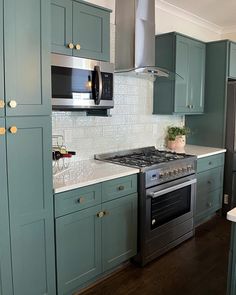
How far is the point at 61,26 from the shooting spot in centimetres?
230

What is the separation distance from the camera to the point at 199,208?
145 inches

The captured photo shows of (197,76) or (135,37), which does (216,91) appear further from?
(135,37)

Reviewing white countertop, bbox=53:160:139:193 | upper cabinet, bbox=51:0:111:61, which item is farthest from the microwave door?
white countertop, bbox=53:160:139:193

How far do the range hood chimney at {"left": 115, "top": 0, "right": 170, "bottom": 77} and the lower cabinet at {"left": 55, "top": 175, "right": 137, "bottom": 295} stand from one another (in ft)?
3.47

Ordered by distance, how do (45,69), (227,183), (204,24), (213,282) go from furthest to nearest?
1. (204,24)
2. (227,183)
3. (213,282)
4. (45,69)

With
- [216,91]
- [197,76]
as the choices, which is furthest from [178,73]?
[216,91]

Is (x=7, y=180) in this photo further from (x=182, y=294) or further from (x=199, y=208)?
(x=199, y=208)

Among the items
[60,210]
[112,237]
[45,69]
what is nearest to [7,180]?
[60,210]

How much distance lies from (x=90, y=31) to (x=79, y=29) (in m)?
0.11

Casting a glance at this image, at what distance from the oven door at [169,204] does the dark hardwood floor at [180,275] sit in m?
0.29

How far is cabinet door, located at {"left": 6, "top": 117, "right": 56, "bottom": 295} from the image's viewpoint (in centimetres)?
182

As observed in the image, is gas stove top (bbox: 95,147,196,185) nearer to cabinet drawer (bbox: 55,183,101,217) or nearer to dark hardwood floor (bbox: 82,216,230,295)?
cabinet drawer (bbox: 55,183,101,217)

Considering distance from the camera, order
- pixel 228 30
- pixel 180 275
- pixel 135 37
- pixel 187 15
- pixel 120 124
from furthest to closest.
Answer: pixel 228 30 → pixel 187 15 → pixel 120 124 → pixel 135 37 → pixel 180 275

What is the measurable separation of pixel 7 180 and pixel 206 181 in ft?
8.59
